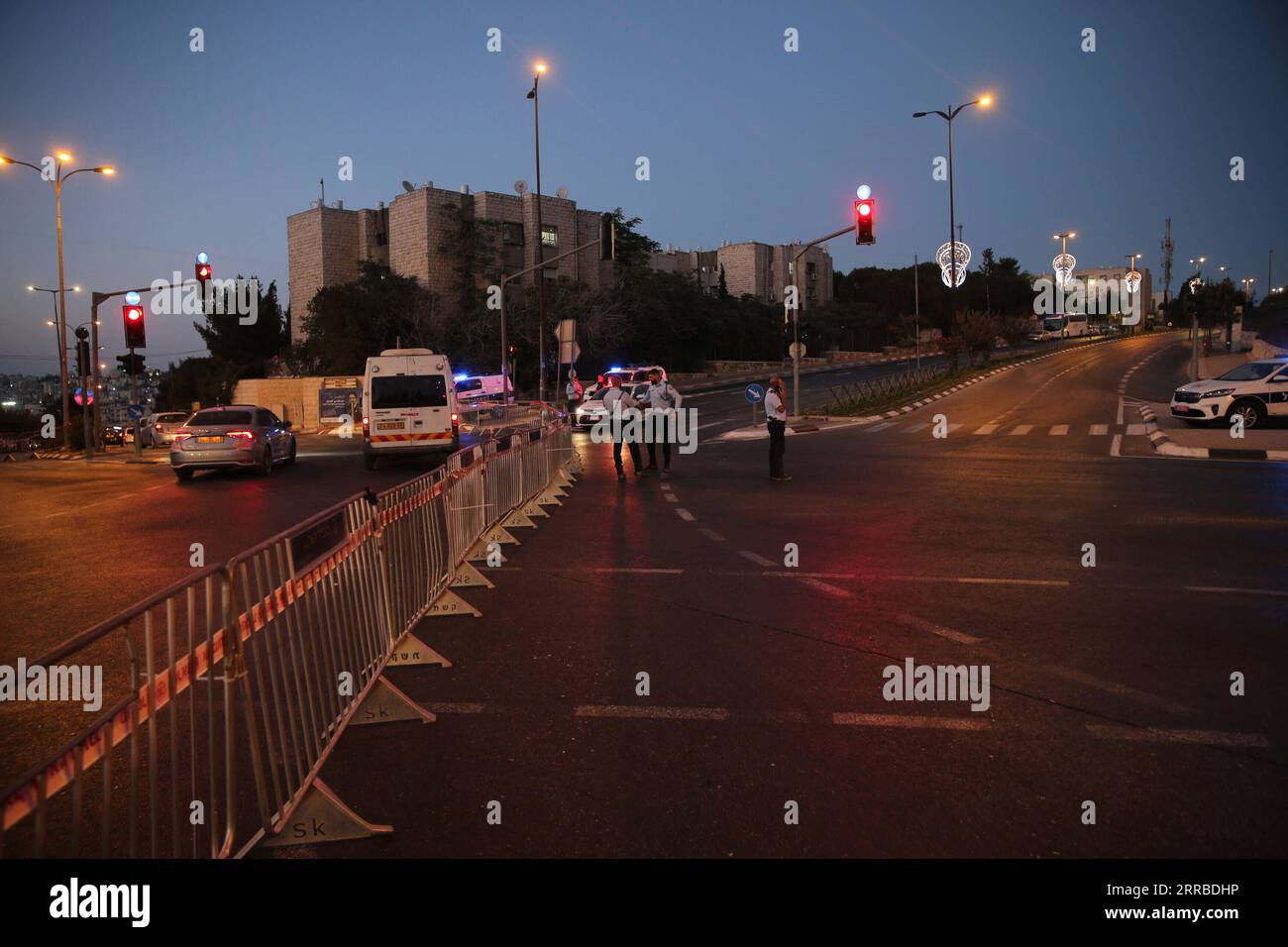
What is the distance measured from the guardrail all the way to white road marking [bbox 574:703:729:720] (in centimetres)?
85

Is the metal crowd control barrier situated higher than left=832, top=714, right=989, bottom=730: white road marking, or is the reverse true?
the metal crowd control barrier

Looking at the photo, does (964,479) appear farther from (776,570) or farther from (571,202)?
(571,202)

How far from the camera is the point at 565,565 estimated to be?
30.3ft

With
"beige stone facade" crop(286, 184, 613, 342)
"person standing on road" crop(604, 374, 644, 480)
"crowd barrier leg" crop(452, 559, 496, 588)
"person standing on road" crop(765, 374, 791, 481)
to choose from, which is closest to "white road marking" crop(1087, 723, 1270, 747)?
"crowd barrier leg" crop(452, 559, 496, 588)

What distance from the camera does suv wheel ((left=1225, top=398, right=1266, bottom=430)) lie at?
23156mm

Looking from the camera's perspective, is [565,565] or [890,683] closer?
[890,683]

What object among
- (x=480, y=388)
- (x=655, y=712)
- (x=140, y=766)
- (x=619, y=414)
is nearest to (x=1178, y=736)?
(x=655, y=712)

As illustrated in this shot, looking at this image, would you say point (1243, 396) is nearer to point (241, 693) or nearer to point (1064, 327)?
point (241, 693)

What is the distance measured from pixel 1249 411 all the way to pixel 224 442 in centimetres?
2330

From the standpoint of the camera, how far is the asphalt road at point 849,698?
3812 mm

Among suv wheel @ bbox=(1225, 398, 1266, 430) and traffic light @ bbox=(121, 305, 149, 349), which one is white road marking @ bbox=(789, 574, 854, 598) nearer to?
suv wheel @ bbox=(1225, 398, 1266, 430)

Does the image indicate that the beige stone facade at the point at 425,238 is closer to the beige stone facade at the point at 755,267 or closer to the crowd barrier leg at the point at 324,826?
the beige stone facade at the point at 755,267
